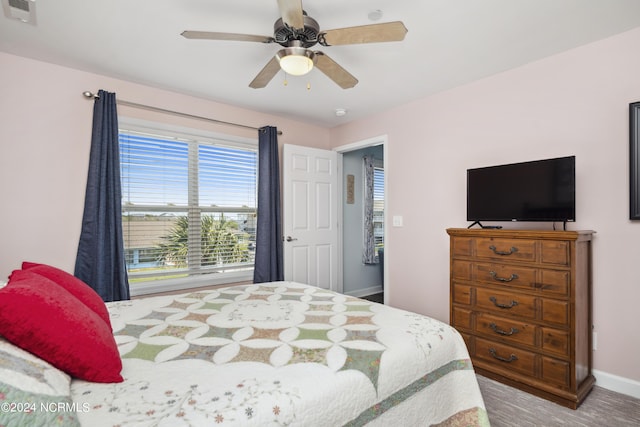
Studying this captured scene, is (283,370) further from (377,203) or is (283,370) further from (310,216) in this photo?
(377,203)

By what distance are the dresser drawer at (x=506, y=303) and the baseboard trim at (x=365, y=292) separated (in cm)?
264

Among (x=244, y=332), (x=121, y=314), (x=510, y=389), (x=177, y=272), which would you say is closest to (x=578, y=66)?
(x=510, y=389)

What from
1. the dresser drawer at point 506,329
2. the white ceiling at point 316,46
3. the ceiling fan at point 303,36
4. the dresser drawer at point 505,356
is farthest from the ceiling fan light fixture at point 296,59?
the dresser drawer at point 505,356

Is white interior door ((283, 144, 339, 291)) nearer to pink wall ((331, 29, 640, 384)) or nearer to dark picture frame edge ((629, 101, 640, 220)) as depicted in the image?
pink wall ((331, 29, 640, 384))

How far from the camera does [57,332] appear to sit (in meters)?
0.98

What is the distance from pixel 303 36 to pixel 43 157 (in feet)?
7.98

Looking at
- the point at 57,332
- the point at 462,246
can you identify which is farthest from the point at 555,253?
the point at 57,332

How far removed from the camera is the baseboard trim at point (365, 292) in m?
5.12

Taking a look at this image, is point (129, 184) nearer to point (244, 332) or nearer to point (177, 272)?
point (177, 272)

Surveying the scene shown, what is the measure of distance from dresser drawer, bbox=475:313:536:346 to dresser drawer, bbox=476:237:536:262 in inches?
18.1

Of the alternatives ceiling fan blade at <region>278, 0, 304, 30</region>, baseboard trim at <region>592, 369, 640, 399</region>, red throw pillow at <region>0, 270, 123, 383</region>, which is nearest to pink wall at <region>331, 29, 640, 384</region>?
baseboard trim at <region>592, 369, 640, 399</region>

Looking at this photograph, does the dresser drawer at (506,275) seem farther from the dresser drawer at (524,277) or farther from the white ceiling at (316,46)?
the white ceiling at (316,46)

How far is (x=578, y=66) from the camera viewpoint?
98.6 inches

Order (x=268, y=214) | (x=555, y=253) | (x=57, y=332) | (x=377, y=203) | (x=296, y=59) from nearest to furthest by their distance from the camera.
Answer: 1. (x=57, y=332)
2. (x=296, y=59)
3. (x=555, y=253)
4. (x=268, y=214)
5. (x=377, y=203)
